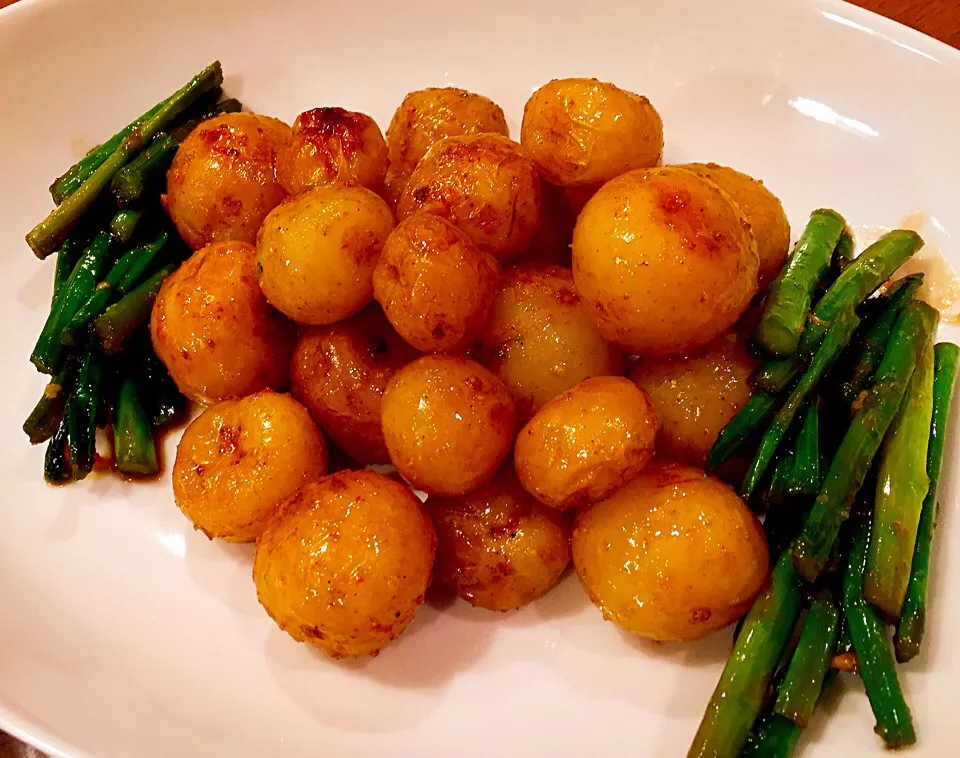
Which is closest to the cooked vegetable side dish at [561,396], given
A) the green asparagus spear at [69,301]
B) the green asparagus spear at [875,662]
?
the green asparagus spear at [875,662]

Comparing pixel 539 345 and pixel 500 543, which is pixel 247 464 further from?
pixel 539 345

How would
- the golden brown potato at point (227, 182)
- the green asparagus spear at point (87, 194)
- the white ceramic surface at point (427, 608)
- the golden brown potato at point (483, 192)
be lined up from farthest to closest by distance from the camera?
the green asparagus spear at point (87, 194)
the golden brown potato at point (227, 182)
the golden brown potato at point (483, 192)
the white ceramic surface at point (427, 608)

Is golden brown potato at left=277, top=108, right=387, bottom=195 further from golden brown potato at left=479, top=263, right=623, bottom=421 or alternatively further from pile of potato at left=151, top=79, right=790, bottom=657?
golden brown potato at left=479, top=263, right=623, bottom=421

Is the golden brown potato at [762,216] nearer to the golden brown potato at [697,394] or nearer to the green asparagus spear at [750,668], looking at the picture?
the golden brown potato at [697,394]

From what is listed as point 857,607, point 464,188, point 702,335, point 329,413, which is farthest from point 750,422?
point 329,413

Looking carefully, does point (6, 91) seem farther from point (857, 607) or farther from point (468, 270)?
point (857, 607)
